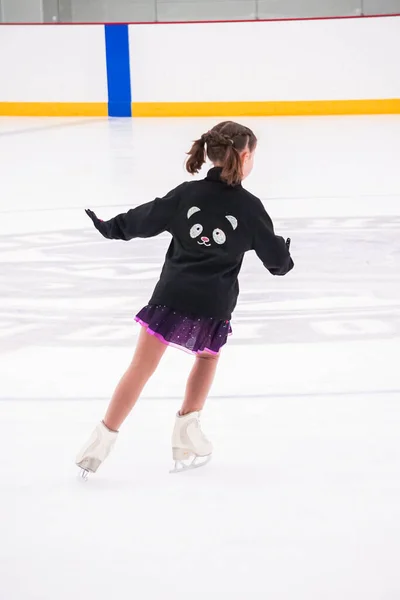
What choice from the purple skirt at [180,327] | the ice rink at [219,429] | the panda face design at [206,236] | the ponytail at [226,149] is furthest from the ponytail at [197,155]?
the ice rink at [219,429]

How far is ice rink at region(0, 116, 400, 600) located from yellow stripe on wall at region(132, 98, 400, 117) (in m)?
7.38

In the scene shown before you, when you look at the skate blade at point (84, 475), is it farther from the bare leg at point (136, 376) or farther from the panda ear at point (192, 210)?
the panda ear at point (192, 210)

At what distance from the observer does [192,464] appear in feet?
7.75

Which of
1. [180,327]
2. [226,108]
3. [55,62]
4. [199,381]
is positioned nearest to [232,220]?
[180,327]

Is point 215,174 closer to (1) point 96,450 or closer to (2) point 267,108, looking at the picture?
(1) point 96,450

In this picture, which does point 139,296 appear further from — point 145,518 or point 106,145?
point 106,145

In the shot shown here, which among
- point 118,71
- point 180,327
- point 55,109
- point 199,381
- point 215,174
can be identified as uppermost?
point 215,174

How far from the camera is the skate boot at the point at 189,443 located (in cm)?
237

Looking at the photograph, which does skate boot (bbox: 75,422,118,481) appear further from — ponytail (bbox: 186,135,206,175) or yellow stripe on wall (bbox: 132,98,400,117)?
yellow stripe on wall (bbox: 132,98,400,117)

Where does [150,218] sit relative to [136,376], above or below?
above

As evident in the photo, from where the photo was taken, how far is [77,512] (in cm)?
211

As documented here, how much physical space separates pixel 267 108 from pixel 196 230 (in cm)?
1105

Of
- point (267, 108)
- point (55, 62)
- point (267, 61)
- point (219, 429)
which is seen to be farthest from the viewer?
point (55, 62)

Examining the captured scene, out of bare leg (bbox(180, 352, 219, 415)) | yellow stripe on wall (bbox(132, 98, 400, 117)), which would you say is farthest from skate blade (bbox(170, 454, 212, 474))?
yellow stripe on wall (bbox(132, 98, 400, 117))
